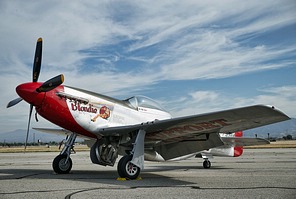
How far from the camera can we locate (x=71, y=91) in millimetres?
8703

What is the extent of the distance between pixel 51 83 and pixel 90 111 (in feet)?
4.51

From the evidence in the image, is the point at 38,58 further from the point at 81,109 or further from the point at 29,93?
the point at 81,109

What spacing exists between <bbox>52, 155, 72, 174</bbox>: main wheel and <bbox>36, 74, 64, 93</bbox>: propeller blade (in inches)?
100.0

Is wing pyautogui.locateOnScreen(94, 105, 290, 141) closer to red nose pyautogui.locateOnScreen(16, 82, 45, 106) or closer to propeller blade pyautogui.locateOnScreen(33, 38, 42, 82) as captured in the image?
red nose pyautogui.locateOnScreen(16, 82, 45, 106)

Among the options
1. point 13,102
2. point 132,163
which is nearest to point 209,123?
point 132,163

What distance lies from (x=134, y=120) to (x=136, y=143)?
5.16 feet

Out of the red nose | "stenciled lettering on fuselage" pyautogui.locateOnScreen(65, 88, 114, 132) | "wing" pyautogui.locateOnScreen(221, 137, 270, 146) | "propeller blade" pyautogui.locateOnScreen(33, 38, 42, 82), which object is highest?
"propeller blade" pyautogui.locateOnScreen(33, 38, 42, 82)

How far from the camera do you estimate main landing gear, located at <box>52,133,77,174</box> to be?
31.3ft

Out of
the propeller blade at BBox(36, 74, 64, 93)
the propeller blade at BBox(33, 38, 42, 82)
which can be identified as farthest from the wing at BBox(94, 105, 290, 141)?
the propeller blade at BBox(33, 38, 42, 82)

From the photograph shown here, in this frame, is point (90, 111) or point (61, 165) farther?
point (61, 165)

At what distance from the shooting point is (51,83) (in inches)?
317

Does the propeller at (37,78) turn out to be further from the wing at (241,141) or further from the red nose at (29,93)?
the wing at (241,141)

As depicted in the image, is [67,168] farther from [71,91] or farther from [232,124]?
[232,124]

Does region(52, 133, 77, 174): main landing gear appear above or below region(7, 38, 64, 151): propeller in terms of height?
below
